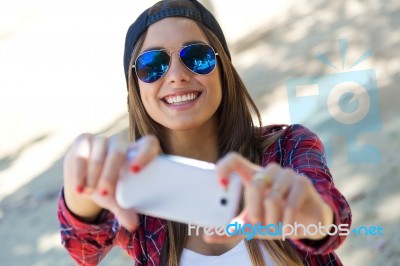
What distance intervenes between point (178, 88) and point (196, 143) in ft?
0.89

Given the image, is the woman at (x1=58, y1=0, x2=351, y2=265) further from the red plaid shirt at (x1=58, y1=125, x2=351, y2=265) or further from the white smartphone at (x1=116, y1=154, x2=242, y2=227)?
the white smartphone at (x1=116, y1=154, x2=242, y2=227)

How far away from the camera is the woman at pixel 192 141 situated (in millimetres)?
1421

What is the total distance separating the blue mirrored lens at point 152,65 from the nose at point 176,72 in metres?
0.02

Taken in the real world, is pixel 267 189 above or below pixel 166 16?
below

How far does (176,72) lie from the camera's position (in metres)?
1.81

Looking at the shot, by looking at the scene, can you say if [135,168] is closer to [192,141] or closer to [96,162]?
[96,162]

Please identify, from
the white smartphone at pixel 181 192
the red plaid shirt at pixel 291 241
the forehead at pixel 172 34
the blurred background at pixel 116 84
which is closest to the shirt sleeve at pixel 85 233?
the red plaid shirt at pixel 291 241

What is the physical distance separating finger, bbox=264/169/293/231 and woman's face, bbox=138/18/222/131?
30.2 inches

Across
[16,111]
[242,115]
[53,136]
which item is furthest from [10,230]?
[242,115]

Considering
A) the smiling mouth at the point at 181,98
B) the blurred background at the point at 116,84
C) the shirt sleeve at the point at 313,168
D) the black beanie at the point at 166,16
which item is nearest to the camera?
the shirt sleeve at the point at 313,168

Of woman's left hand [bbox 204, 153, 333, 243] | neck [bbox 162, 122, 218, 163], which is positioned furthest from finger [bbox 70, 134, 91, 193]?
neck [bbox 162, 122, 218, 163]

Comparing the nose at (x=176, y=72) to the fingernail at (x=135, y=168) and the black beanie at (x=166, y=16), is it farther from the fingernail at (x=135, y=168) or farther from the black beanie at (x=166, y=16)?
the fingernail at (x=135, y=168)

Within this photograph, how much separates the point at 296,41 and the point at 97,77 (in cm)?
192

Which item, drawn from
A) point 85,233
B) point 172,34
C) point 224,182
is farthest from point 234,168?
point 172,34
